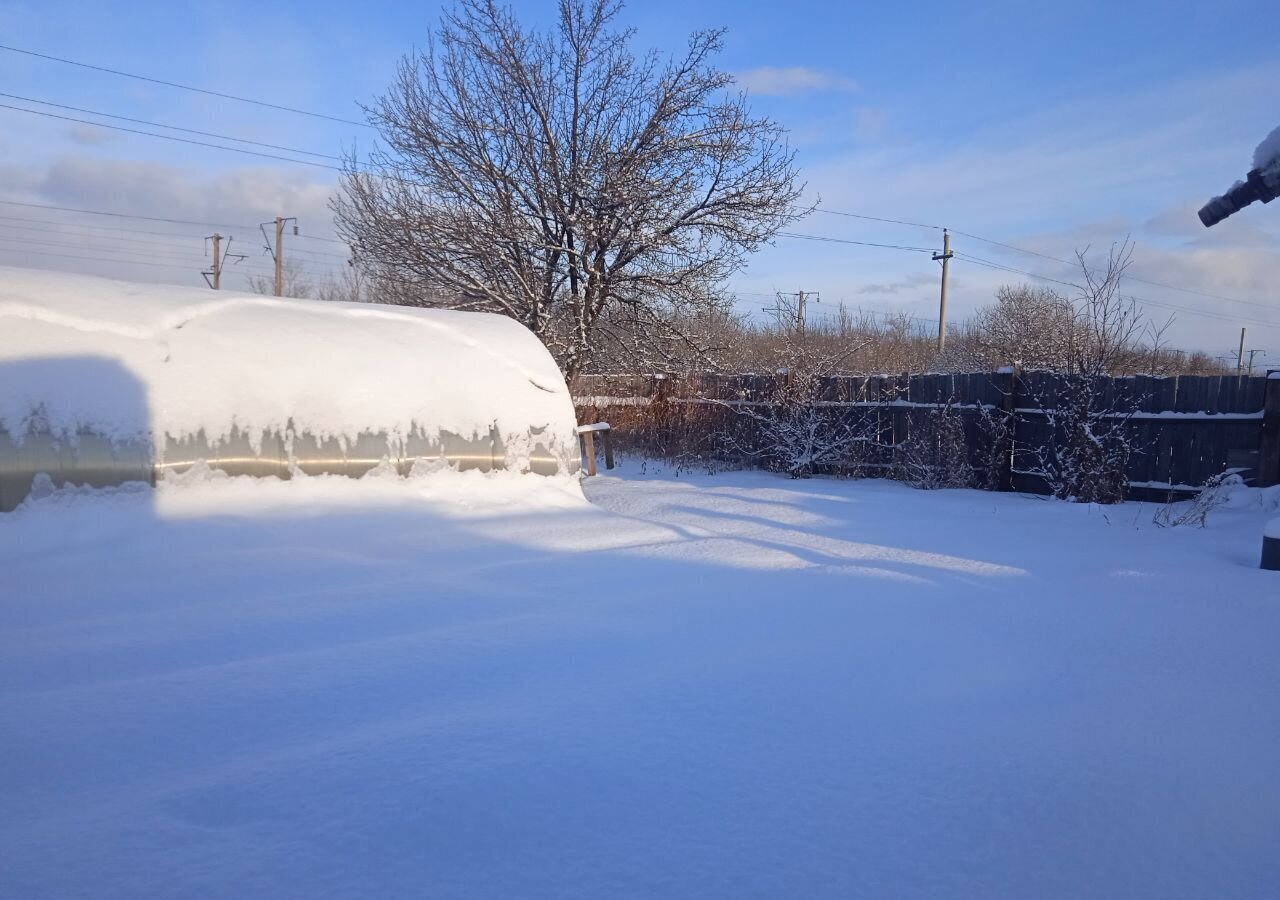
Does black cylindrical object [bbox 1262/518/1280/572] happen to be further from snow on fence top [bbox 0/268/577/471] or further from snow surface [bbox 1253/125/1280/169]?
snow on fence top [bbox 0/268/577/471]

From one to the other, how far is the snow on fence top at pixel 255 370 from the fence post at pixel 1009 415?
6.41 meters

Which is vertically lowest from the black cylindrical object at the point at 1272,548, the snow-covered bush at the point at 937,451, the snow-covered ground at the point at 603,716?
the snow-covered ground at the point at 603,716

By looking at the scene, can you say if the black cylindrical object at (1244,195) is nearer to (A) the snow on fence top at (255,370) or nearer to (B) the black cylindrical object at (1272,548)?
(B) the black cylindrical object at (1272,548)

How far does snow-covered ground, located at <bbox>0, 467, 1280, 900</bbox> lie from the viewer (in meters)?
2.30

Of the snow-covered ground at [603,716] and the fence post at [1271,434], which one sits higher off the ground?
the fence post at [1271,434]

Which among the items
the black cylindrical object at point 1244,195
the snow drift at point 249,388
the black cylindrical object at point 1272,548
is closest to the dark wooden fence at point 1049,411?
the black cylindrical object at point 1272,548

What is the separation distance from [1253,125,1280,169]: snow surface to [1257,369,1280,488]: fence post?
7012mm

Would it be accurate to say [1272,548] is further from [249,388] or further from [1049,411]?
[249,388]

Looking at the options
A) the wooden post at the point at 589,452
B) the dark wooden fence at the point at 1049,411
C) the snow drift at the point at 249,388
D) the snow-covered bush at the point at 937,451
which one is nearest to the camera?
the snow drift at the point at 249,388

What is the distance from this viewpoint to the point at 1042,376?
10.9 meters

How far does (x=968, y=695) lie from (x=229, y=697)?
3246 millimetres

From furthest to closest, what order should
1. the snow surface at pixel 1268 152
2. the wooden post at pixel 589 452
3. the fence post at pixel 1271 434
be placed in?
the wooden post at pixel 589 452, the fence post at pixel 1271 434, the snow surface at pixel 1268 152

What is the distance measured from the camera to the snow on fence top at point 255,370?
5891mm

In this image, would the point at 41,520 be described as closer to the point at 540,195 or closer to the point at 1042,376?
the point at 540,195
